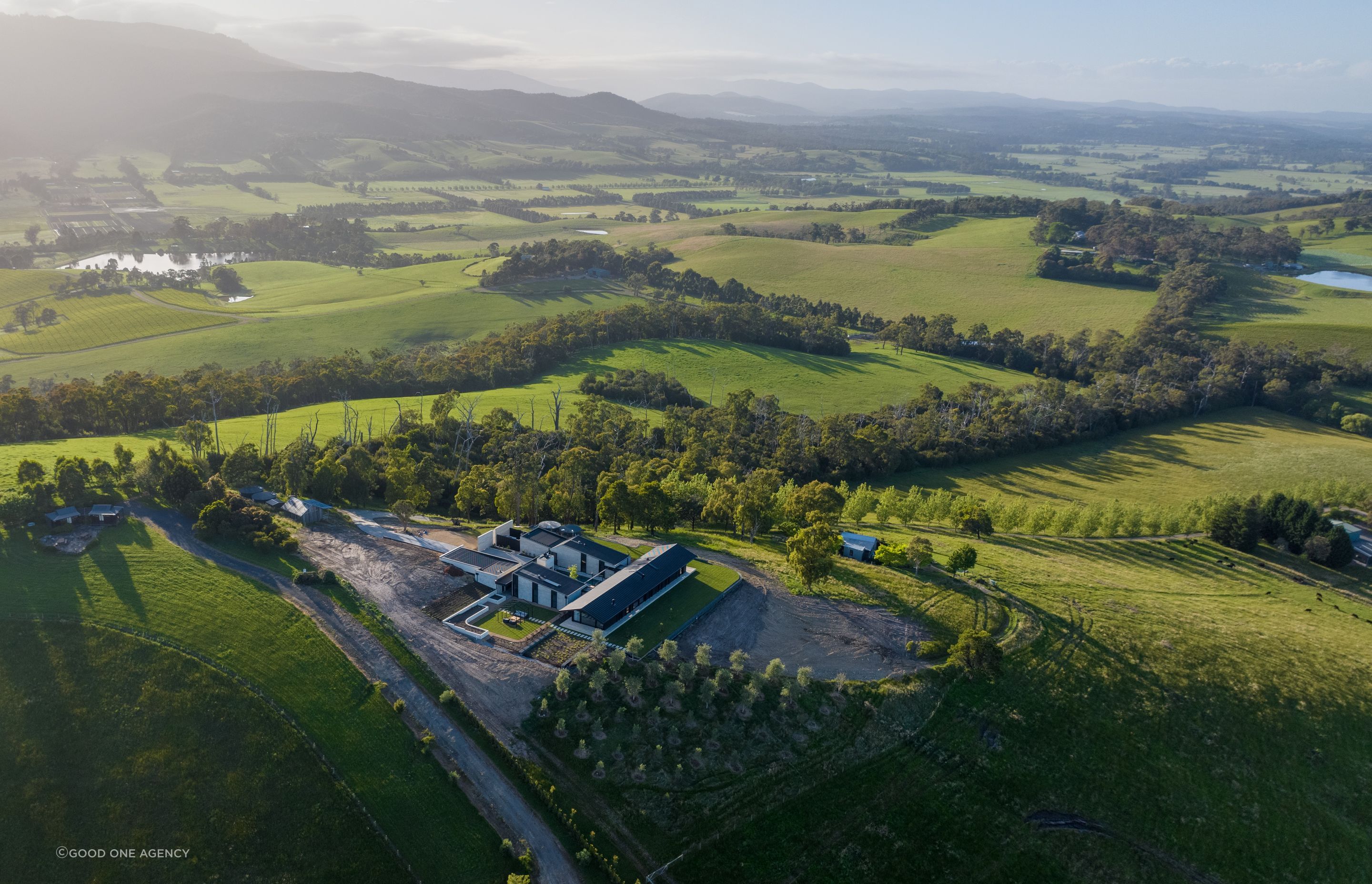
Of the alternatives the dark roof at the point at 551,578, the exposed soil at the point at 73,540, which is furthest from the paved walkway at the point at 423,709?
the dark roof at the point at 551,578

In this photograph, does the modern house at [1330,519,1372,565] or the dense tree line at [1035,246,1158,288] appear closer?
the modern house at [1330,519,1372,565]

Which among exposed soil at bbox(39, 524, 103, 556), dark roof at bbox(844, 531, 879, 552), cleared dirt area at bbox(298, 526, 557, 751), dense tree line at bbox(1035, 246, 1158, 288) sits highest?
dense tree line at bbox(1035, 246, 1158, 288)

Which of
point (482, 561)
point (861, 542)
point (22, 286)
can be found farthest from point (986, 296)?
point (22, 286)

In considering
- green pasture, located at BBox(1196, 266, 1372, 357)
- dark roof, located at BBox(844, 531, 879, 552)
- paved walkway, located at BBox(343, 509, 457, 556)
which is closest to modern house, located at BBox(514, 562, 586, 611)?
paved walkway, located at BBox(343, 509, 457, 556)

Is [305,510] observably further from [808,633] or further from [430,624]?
[808,633]

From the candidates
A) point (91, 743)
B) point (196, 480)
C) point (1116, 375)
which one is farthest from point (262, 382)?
point (1116, 375)

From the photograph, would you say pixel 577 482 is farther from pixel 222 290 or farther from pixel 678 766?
pixel 222 290

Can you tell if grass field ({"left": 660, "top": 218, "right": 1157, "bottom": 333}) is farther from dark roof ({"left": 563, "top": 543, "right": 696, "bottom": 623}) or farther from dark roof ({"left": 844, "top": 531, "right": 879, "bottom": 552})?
dark roof ({"left": 563, "top": 543, "right": 696, "bottom": 623})
